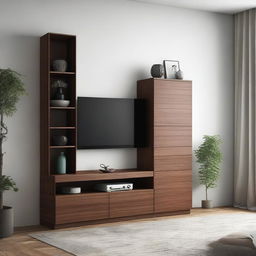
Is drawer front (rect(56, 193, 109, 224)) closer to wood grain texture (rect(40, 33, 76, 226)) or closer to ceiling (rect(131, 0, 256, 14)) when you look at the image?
wood grain texture (rect(40, 33, 76, 226))

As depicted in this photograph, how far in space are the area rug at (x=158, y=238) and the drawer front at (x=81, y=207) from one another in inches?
9.1

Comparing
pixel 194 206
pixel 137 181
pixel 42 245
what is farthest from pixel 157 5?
pixel 42 245

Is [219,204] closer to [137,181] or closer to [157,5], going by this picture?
[137,181]

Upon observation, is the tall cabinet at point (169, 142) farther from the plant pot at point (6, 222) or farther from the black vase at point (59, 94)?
the plant pot at point (6, 222)

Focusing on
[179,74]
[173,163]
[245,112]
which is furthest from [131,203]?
[245,112]

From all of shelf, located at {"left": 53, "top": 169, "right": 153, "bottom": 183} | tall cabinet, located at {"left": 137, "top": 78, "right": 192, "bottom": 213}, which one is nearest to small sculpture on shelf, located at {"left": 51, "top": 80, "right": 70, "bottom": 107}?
shelf, located at {"left": 53, "top": 169, "right": 153, "bottom": 183}

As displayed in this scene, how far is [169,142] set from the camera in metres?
6.98

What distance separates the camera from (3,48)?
6141 millimetres

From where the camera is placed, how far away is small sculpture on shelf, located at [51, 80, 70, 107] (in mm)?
6211

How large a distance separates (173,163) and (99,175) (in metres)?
1.20

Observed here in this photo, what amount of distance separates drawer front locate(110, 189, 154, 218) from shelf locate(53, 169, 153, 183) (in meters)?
0.21

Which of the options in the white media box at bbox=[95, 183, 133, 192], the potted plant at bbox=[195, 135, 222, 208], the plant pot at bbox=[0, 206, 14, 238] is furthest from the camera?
the potted plant at bbox=[195, 135, 222, 208]

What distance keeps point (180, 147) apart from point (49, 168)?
1.93 metres

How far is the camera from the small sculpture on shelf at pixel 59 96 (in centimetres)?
621
